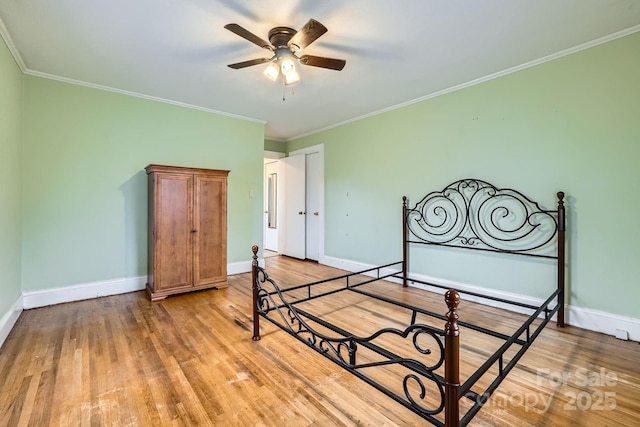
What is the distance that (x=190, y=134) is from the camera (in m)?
3.98

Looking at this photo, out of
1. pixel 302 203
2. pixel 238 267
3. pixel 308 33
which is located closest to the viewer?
pixel 308 33

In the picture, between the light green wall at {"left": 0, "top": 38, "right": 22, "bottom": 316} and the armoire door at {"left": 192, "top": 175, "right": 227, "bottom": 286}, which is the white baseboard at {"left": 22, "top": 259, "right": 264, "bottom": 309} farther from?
the armoire door at {"left": 192, "top": 175, "right": 227, "bottom": 286}

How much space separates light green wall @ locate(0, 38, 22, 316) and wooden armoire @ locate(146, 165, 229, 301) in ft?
3.64

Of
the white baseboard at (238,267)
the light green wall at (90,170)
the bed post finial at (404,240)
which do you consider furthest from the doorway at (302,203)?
the light green wall at (90,170)

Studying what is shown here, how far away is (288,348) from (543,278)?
8.05 feet

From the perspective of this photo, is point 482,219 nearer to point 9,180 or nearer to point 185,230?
point 185,230

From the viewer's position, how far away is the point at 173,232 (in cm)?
335

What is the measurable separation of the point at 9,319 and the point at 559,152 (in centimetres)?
512

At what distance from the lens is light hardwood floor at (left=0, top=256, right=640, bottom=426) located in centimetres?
147

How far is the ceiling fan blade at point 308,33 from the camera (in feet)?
5.91

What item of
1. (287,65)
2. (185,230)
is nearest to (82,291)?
(185,230)

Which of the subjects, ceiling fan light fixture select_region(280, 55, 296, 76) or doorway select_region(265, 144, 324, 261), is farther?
doorway select_region(265, 144, 324, 261)

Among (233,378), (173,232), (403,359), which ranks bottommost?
(233,378)

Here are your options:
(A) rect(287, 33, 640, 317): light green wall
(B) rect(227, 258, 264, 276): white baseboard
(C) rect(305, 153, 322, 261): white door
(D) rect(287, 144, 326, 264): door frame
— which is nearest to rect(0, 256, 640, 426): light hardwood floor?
(A) rect(287, 33, 640, 317): light green wall
